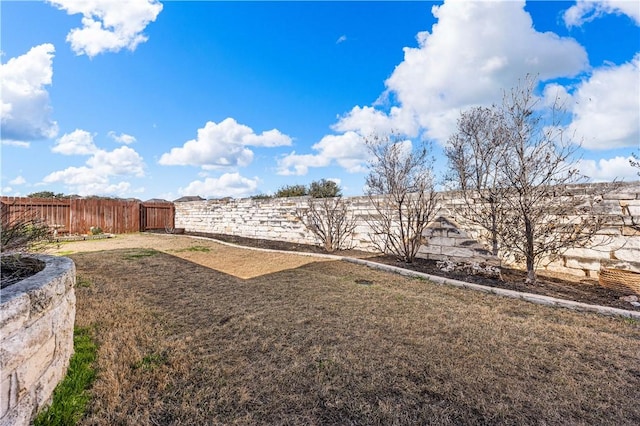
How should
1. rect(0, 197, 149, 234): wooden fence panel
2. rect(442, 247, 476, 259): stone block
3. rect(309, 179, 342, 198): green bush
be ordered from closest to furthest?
rect(442, 247, 476, 259): stone block < rect(0, 197, 149, 234): wooden fence panel < rect(309, 179, 342, 198): green bush

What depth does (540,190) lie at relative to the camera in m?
5.32

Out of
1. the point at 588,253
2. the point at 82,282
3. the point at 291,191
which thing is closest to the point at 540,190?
the point at 588,253

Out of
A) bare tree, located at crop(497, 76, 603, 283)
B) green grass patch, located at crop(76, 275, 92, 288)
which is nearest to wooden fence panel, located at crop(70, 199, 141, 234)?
Answer: green grass patch, located at crop(76, 275, 92, 288)

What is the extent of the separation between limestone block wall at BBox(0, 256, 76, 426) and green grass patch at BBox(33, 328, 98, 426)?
0.18 feet

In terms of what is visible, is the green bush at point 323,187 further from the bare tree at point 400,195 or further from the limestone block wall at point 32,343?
the limestone block wall at point 32,343

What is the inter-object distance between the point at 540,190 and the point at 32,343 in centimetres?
682

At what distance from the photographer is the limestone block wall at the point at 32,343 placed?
4.34 ft

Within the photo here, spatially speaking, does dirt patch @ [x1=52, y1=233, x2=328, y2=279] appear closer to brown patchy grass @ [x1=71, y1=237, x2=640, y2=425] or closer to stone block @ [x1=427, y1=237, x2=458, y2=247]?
brown patchy grass @ [x1=71, y1=237, x2=640, y2=425]

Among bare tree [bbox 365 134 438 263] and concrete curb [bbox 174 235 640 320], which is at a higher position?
bare tree [bbox 365 134 438 263]

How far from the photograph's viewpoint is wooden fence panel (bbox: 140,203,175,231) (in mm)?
16000

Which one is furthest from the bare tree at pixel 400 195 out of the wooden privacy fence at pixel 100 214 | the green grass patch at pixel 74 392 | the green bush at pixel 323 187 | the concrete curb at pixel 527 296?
the wooden privacy fence at pixel 100 214

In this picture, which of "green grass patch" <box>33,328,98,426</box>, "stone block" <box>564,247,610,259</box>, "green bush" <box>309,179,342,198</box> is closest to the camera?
"green grass patch" <box>33,328,98,426</box>

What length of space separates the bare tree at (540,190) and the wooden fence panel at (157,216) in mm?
16133

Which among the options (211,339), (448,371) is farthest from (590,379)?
(211,339)
